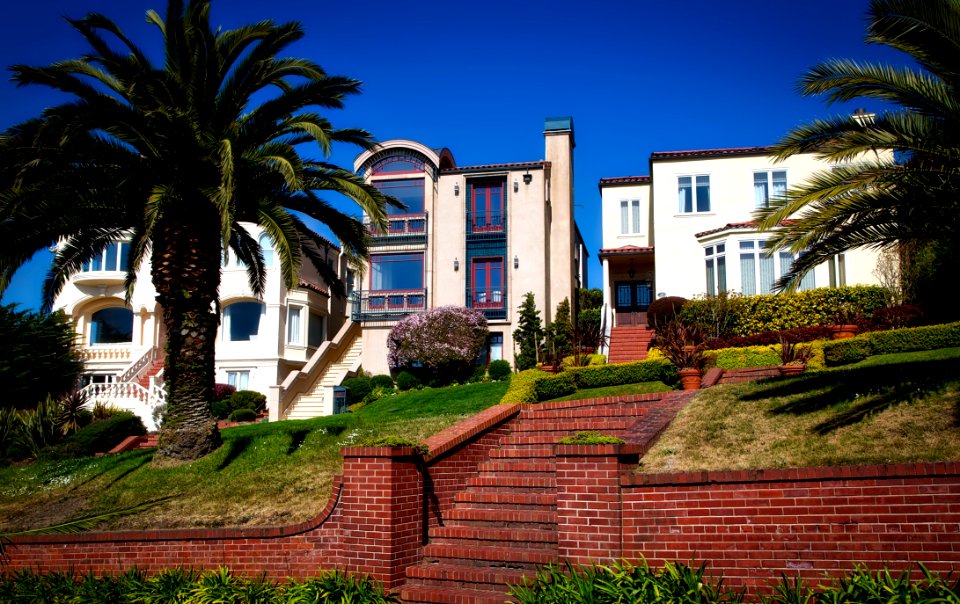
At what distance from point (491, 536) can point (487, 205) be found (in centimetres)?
2647

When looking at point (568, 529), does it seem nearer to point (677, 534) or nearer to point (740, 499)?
point (677, 534)

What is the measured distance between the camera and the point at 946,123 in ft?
34.2

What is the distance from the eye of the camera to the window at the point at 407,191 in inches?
1384

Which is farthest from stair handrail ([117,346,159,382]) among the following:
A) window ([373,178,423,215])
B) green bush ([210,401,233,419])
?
window ([373,178,423,215])

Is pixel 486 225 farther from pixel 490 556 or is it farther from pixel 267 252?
pixel 490 556

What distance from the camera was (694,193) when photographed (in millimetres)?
31594

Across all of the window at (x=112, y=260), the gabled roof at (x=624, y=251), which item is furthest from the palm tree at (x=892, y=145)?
the window at (x=112, y=260)

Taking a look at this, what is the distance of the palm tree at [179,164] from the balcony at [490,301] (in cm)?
1746

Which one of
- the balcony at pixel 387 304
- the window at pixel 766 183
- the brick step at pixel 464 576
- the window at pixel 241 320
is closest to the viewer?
the brick step at pixel 464 576

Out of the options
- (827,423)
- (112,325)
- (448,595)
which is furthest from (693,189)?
(112,325)

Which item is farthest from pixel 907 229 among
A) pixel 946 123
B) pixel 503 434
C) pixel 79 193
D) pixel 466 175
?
pixel 466 175

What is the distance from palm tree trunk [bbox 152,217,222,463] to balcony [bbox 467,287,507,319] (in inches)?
733

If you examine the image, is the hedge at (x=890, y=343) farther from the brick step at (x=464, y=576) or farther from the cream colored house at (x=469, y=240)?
the cream colored house at (x=469, y=240)

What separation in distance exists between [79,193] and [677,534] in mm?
12247
